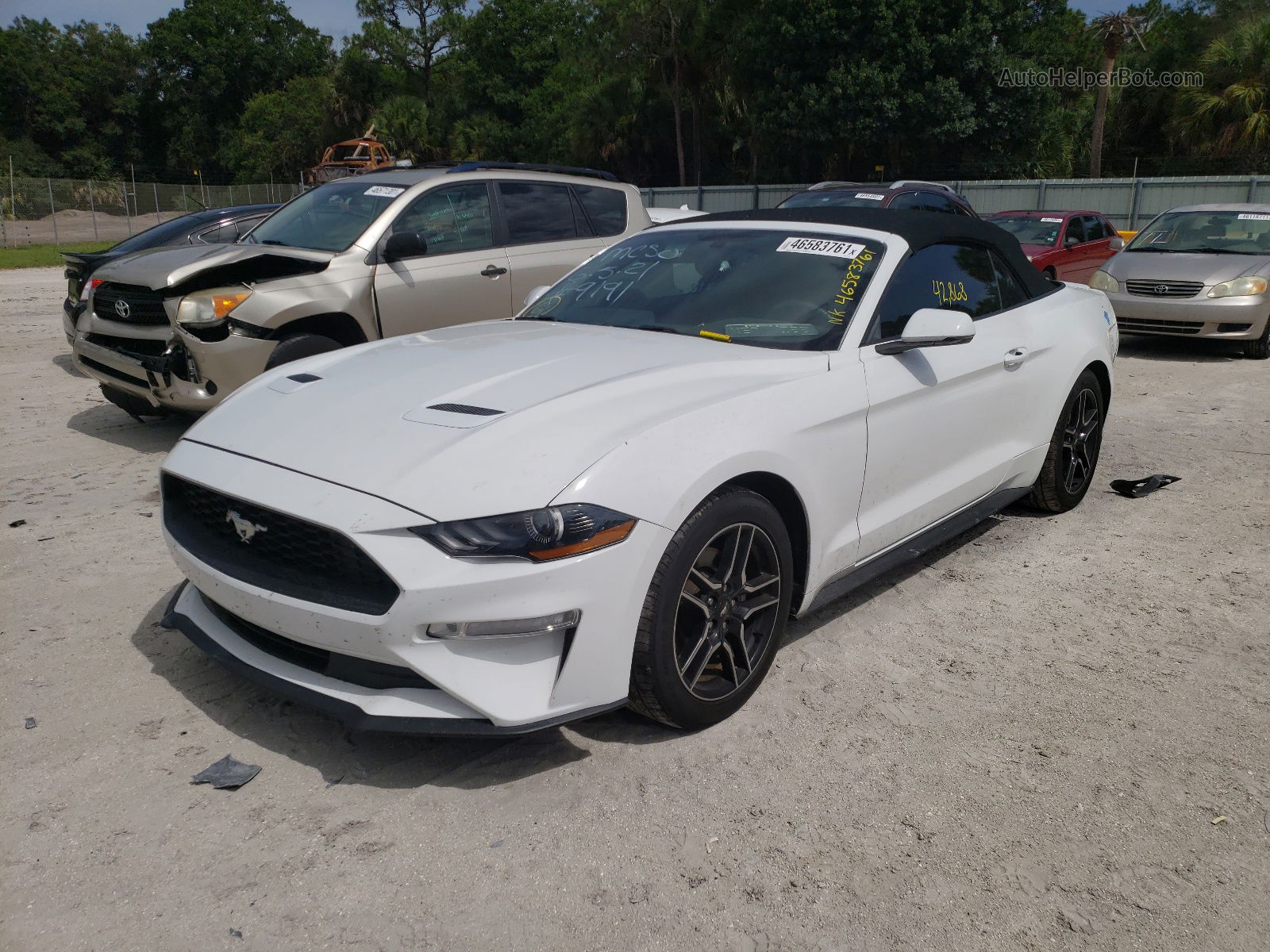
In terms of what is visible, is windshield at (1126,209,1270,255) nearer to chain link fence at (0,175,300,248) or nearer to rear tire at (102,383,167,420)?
rear tire at (102,383,167,420)

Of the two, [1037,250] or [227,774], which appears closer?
[227,774]

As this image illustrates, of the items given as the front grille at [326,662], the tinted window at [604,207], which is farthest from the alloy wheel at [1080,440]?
the tinted window at [604,207]

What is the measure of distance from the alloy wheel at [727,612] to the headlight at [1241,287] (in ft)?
29.9

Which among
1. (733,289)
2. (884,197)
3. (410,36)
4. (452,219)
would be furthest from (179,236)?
(410,36)

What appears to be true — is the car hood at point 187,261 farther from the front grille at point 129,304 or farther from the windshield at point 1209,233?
the windshield at point 1209,233

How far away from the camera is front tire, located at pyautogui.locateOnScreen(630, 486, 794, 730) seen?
9.59ft

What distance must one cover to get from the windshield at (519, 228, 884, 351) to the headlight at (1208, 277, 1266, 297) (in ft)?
26.4

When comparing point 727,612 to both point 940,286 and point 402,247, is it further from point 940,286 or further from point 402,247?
point 402,247

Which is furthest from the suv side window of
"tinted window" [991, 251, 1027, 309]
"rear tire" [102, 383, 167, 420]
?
"tinted window" [991, 251, 1027, 309]

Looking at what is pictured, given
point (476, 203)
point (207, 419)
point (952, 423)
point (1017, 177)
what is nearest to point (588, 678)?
point (207, 419)

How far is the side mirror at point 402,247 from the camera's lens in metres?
6.62

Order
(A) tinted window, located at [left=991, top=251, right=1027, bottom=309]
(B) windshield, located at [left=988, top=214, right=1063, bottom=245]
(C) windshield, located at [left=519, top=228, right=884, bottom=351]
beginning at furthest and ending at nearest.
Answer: (B) windshield, located at [left=988, top=214, right=1063, bottom=245], (A) tinted window, located at [left=991, top=251, right=1027, bottom=309], (C) windshield, located at [left=519, top=228, right=884, bottom=351]

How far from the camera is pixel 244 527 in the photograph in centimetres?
302

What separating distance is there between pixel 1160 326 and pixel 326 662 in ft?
33.5
